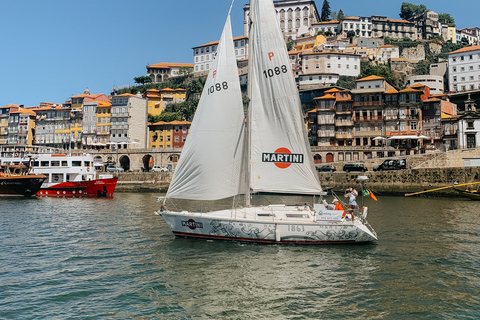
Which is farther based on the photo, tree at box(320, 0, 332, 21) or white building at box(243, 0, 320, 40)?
tree at box(320, 0, 332, 21)

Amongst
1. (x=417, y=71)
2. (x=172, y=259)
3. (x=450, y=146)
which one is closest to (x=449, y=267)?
(x=172, y=259)

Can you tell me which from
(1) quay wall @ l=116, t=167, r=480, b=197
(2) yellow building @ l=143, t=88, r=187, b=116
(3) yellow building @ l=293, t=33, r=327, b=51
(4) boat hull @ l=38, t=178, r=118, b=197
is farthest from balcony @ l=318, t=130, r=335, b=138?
(3) yellow building @ l=293, t=33, r=327, b=51

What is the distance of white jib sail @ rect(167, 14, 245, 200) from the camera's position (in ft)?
64.7

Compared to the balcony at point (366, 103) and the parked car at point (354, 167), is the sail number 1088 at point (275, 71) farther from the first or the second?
the balcony at point (366, 103)

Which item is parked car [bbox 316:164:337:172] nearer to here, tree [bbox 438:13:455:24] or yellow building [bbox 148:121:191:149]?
yellow building [bbox 148:121:191:149]

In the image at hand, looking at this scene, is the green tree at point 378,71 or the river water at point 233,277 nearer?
the river water at point 233,277

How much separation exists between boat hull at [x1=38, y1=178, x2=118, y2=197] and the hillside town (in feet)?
114

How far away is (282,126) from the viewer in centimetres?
2003

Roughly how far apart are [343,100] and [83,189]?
165 ft

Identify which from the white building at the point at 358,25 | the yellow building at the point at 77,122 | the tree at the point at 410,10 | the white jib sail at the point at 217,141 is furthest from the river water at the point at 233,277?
the tree at the point at 410,10

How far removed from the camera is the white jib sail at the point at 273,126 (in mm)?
19828

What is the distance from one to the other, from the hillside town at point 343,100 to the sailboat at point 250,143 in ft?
168

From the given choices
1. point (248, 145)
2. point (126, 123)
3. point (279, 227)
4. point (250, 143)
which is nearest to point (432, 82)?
point (126, 123)

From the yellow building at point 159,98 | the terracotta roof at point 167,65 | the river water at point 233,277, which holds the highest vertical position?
the terracotta roof at point 167,65
